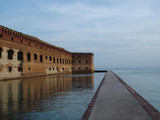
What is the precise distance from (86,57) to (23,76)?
42.7m

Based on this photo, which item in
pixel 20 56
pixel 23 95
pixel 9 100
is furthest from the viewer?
pixel 20 56

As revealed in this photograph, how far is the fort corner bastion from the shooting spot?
29312 mm

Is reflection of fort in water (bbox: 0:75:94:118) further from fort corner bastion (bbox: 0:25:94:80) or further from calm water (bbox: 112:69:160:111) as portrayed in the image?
fort corner bastion (bbox: 0:25:94:80)

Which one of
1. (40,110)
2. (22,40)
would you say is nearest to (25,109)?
(40,110)

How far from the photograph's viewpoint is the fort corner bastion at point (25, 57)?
2931 cm

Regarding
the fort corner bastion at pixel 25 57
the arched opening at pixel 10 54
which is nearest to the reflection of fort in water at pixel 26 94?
the fort corner bastion at pixel 25 57

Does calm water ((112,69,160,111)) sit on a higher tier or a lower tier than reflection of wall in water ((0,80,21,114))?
lower

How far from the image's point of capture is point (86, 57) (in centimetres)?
7500

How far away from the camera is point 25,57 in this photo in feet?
119

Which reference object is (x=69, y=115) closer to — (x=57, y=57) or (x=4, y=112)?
(x=4, y=112)

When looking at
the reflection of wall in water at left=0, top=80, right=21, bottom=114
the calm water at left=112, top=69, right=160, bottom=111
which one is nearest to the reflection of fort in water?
the reflection of wall in water at left=0, top=80, right=21, bottom=114

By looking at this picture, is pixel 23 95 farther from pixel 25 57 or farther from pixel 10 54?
pixel 25 57

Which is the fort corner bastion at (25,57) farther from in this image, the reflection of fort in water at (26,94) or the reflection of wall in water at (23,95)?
the reflection of wall in water at (23,95)

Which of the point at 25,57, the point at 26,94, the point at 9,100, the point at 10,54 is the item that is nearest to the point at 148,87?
the point at 26,94
